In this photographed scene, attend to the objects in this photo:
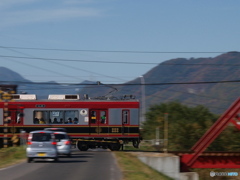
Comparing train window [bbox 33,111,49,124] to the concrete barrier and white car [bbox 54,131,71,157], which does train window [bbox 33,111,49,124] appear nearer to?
white car [bbox 54,131,71,157]

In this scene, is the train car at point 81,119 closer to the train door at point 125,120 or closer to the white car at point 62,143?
the train door at point 125,120

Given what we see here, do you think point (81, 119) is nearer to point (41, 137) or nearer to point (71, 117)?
point (71, 117)

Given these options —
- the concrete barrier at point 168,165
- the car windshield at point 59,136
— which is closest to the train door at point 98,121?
the car windshield at point 59,136

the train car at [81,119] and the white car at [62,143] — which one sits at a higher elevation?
the train car at [81,119]

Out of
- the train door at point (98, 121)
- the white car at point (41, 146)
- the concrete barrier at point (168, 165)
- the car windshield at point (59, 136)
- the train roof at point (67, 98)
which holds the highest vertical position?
the train roof at point (67, 98)

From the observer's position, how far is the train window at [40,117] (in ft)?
142

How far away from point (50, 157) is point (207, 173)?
56.9ft

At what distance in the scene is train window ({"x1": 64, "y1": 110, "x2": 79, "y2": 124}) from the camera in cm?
4309

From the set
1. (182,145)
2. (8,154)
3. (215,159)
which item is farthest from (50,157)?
(182,145)

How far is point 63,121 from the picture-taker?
142ft

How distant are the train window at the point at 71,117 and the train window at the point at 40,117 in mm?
1592

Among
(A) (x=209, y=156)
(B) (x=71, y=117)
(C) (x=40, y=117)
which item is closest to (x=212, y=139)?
(A) (x=209, y=156)

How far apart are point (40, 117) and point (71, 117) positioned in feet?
8.13

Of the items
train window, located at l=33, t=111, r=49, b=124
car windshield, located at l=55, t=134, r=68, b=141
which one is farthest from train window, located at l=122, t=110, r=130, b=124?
car windshield, located at l=55, t=134, r=68, b=141
